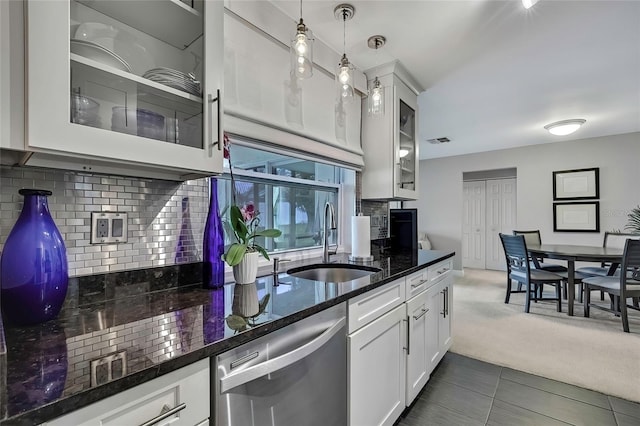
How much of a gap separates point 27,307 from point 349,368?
1.08 metres

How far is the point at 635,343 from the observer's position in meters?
2.70

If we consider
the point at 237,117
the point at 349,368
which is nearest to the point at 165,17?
the point at 237,117

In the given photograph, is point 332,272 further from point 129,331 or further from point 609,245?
point 609,245

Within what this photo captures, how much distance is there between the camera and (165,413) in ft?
2.09

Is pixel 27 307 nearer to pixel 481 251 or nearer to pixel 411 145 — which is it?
pixel 411 145

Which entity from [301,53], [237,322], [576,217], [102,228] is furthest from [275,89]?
[576,217]

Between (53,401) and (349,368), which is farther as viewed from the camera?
(349,368)

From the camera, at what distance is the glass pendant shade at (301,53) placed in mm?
1337

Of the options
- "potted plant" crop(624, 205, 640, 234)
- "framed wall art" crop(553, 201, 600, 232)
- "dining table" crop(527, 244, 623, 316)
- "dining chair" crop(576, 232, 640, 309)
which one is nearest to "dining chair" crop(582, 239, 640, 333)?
"dining table" crop(527, 244, 623, 316)

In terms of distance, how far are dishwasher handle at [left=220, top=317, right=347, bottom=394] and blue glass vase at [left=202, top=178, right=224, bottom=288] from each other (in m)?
0.51

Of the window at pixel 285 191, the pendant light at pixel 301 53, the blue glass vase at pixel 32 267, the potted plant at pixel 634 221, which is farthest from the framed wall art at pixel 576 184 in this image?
the blue glass vase at pixel 32 267

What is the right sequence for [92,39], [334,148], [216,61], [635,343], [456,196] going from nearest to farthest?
1. [92,39]
2. [216,61]
3. [334,148]
4. [635,343]
5. [456,196]

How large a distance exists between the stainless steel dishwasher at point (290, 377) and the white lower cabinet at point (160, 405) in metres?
0.05

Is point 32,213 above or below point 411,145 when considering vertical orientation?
below
